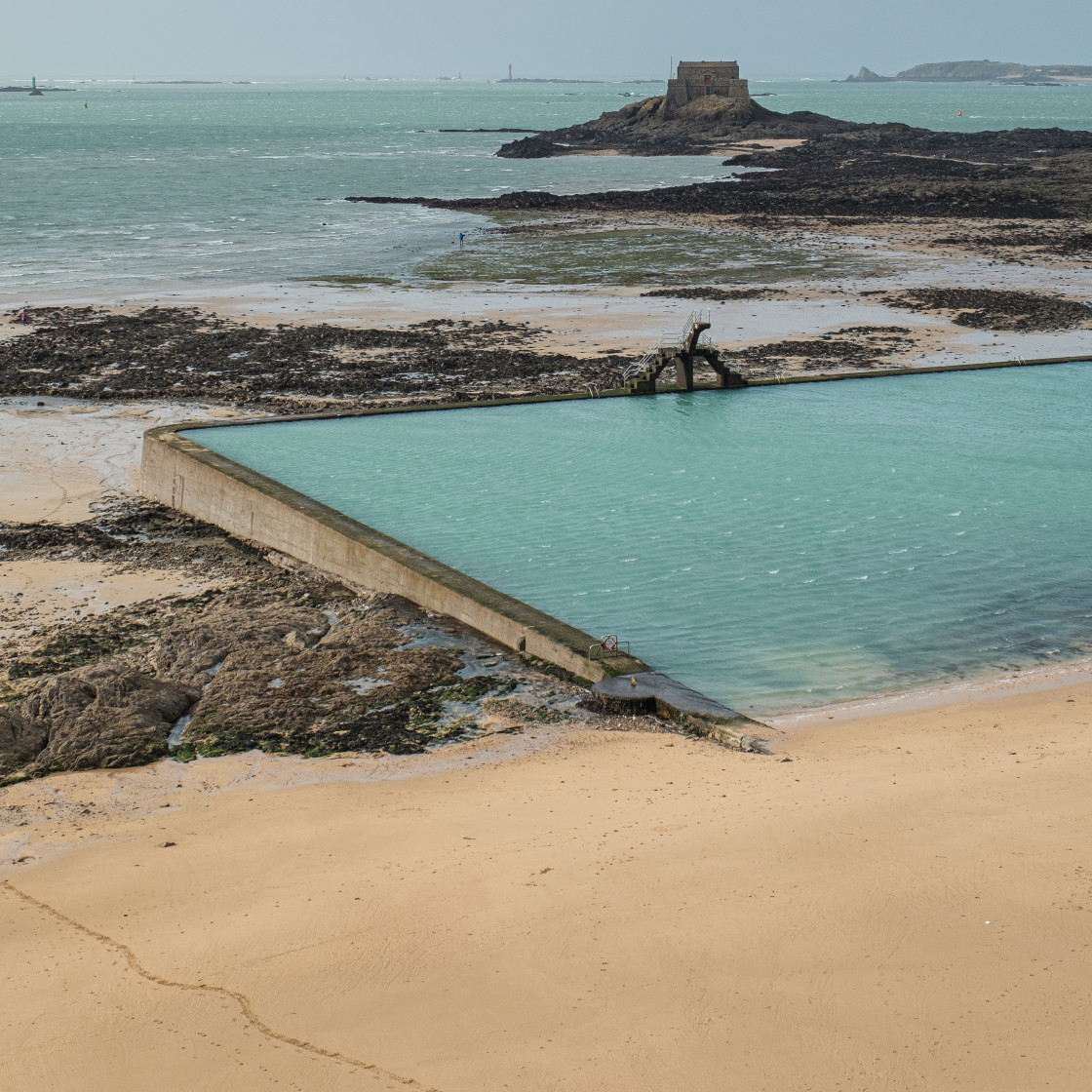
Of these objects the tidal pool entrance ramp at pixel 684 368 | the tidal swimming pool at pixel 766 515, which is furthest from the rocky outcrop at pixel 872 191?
the tidal swimming pool at pixel 766 515

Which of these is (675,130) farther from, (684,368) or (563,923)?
(563,923)

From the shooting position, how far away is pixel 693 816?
8.95 m

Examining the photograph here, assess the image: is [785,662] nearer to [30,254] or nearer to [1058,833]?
[1058,833]

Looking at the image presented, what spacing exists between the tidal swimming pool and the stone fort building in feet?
371

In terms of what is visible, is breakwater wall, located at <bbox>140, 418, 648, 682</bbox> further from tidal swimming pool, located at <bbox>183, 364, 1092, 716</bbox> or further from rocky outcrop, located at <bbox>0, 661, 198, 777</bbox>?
rocky outcrop, located at <bbox>0, 661, 198, 777</bbox>

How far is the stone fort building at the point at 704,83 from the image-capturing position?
425 feet

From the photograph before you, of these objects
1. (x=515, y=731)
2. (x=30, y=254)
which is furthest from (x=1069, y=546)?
(x=30, y=254)

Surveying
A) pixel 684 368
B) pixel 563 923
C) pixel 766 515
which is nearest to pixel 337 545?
pixel 766 515

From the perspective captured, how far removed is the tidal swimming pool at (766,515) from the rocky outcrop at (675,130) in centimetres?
9341

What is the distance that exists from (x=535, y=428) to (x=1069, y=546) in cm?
814

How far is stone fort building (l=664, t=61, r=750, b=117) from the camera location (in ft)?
425

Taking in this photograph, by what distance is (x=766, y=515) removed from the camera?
16.4 meters

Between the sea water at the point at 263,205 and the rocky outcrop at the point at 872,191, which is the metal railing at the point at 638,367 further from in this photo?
the rocky outcrop at the point at 872,191

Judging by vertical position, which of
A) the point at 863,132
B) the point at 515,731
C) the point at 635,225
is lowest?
the point at 515,731
